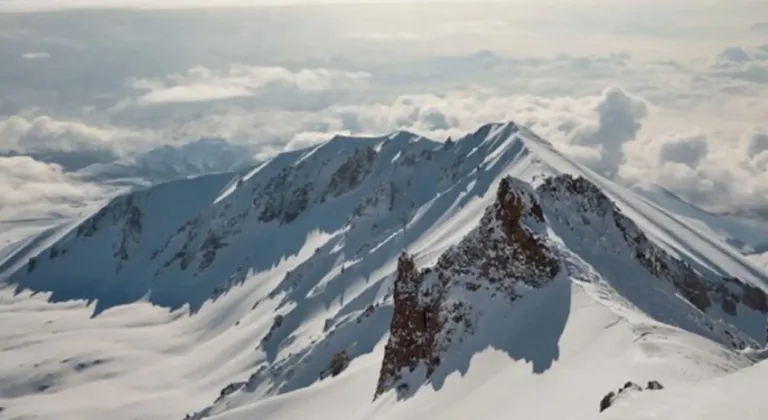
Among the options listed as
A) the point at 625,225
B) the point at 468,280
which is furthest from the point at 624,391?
the point at 625,225

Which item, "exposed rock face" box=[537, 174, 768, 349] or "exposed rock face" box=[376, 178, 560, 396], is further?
"exposed rock face" box=[537, 174, 768, 349]

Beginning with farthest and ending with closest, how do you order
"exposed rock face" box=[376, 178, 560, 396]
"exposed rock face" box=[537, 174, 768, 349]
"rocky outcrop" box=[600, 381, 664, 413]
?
1. "exposed rock face" box=[537, 174, 768, 349]
2. "exposed rock face" box=[376, 178, 560, 396]
3. "rocky outcrop" box=[600, 381, 664, 413]

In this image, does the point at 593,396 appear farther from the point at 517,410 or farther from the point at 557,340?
the point at 557,340

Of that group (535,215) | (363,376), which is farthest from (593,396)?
(363,376)

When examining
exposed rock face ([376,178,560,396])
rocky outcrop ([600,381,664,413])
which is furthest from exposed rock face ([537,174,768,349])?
rocky outcrop ([600,381,664,413])

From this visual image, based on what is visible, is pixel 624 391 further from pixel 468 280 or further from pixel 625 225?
pixel 625 225

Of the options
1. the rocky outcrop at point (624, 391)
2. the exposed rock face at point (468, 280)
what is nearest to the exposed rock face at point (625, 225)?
the exposed rock face at point (468, 280)

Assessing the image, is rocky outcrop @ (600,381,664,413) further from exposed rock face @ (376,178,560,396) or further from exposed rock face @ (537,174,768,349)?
exposed rock face @ (537,174,768,349)

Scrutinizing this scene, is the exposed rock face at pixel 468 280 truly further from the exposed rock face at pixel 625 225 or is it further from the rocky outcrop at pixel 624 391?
the rocky outcrop at pixel 624 391
